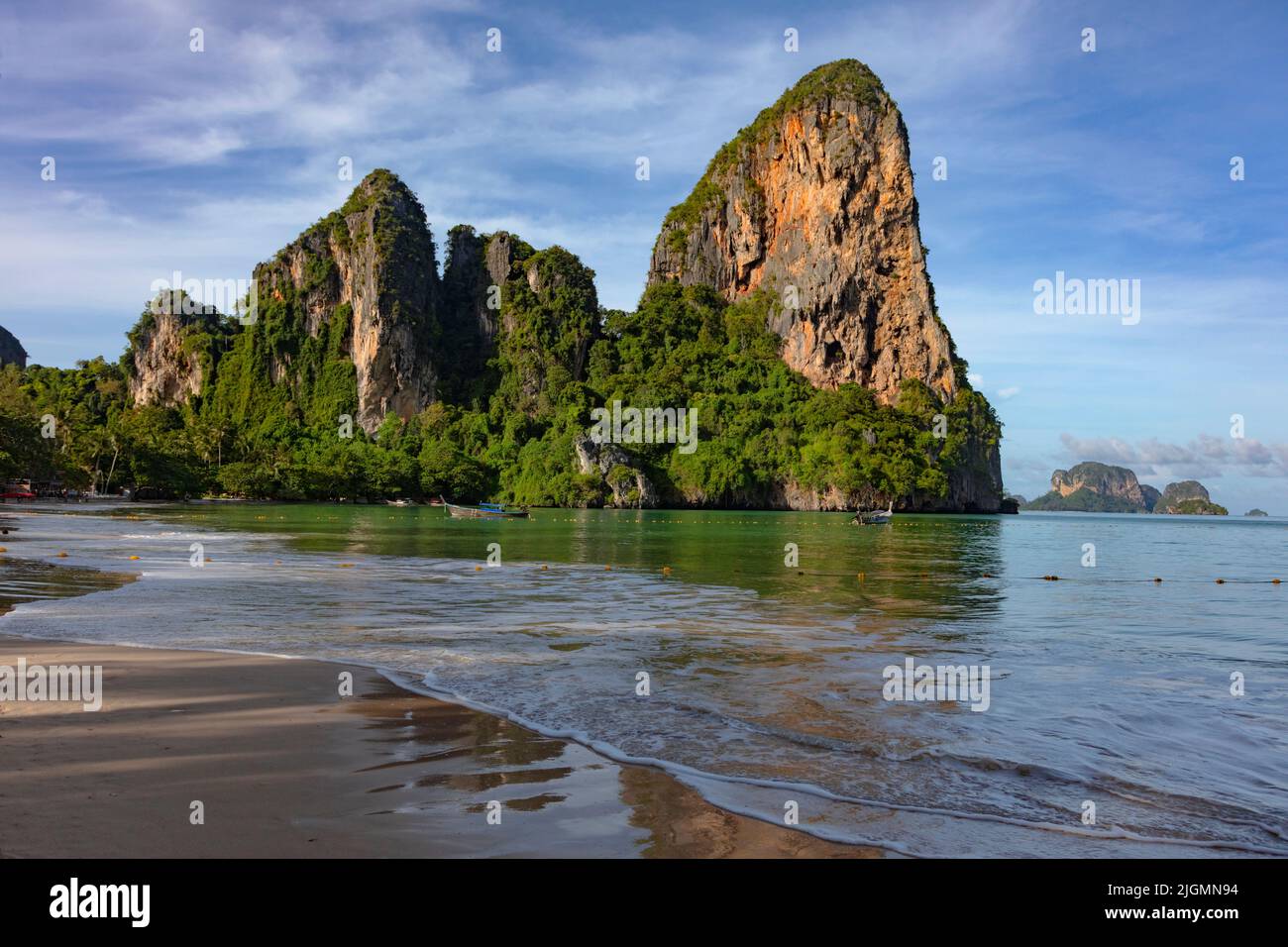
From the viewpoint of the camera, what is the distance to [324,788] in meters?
5.54

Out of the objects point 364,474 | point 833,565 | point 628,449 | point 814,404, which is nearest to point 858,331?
point 814,404

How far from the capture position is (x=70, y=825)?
4.64 metres

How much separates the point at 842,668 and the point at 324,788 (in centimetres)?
705

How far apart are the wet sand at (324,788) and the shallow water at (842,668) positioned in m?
0.55

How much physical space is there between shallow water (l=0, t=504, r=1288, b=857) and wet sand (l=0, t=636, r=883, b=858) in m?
0.55

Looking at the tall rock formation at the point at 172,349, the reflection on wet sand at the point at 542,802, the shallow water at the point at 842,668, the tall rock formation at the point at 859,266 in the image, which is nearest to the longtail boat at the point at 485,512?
the shallow water at the point at 842,668

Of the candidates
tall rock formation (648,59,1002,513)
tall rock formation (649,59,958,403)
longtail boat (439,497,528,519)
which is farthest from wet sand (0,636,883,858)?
tall rock formation (649,59,958,403)

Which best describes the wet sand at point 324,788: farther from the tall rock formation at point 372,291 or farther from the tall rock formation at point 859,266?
the tall rock formation at point 372,291

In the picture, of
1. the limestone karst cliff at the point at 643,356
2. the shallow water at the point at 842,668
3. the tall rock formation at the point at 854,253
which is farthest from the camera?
the tall rock formation at the point at 854,253

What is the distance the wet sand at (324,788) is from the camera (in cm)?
462

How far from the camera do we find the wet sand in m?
4.62
